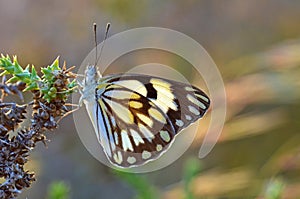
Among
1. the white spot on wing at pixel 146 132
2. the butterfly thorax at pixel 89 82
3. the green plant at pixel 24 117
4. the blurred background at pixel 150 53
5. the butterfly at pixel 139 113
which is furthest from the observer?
the blurred background at pixel 150 53

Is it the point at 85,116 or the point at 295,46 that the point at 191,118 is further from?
the point at 85,116

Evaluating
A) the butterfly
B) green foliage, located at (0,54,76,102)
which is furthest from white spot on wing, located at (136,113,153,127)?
green foliage, located at (0,54,76,102)

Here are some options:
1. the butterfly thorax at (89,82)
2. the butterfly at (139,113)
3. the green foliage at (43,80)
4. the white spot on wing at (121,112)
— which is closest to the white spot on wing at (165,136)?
the butterfly at (139,113)

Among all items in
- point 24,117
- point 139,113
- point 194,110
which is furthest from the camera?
point 139,113

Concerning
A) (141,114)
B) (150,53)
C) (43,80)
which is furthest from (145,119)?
(150,53)

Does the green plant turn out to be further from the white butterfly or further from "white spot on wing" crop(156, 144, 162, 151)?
"white spot on wing" crop(156, 144, 162, 151)

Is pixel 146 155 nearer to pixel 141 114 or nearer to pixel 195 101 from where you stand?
pixel 141 114

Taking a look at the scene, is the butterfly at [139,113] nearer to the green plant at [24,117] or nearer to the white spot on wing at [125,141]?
the white spot on wing at [125,141]
